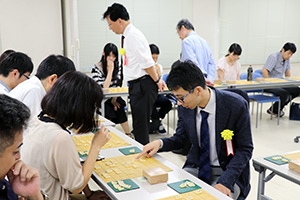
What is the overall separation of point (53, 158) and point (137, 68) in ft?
6.11

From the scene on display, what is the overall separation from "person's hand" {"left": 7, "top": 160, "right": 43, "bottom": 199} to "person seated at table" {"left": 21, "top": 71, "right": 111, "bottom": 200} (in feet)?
0.87

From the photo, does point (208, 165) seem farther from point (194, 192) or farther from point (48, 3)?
point (48, 3)

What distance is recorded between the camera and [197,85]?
5.72 feet

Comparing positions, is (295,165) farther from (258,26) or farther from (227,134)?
(258,26)

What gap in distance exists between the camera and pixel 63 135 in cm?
139

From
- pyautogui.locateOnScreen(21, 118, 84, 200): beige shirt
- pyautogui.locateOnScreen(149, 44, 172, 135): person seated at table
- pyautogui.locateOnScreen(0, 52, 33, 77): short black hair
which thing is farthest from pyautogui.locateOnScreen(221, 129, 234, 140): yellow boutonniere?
pyautogui.locateOnScreen(149, 44, 172, 135): person seated at table

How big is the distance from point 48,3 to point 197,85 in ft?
12.5

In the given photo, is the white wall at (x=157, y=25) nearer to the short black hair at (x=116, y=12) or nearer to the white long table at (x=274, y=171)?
the short black hair at (x=116, y=12)

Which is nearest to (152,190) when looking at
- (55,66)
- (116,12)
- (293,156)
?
(293,156)

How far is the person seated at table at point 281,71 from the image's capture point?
208 inches

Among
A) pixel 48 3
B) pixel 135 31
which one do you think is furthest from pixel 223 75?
pixel 48 3

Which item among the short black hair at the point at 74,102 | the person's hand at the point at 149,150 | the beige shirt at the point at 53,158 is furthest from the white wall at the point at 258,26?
the beige shirt at the point at 53,158

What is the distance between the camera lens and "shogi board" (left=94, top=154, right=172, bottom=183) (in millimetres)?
1597

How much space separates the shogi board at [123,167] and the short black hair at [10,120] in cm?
69
